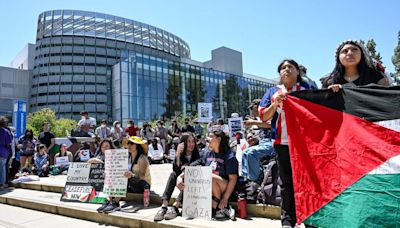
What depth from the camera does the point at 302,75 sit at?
304 centimetres

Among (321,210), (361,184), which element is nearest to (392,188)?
(361,184)

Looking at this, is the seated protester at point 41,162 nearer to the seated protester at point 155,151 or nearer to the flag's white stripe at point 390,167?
the seated protester at point 155,151

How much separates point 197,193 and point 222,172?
0.47 m

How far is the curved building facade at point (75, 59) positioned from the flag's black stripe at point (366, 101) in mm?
58106

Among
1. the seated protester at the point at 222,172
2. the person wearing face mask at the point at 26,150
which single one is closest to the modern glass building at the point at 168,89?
the person wearing face mask at the point at 26,150

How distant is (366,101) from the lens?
2.43 m

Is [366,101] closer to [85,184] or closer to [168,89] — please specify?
[85,184]

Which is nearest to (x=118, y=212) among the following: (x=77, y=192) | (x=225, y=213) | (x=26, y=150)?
(x=77, y=192)

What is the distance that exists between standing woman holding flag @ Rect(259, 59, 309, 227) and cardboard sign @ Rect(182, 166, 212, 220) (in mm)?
1429

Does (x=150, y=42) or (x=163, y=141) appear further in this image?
(x=150, y=42)

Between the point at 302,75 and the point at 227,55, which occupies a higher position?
the point at 227,55

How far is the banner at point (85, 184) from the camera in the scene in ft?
17.8

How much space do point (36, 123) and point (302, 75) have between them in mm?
48333

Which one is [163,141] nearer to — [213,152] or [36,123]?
[213,152]
